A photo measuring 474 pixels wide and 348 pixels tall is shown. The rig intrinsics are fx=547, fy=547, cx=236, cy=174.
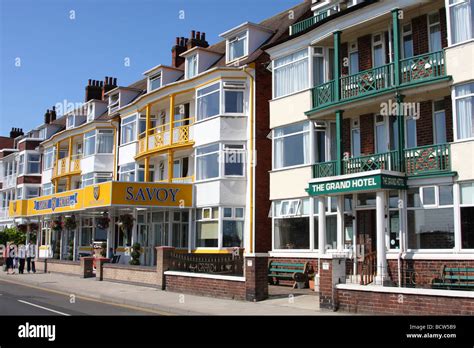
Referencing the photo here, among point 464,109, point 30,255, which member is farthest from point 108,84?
point 464,109

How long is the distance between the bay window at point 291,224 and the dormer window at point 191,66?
9.61m

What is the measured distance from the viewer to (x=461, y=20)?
16.8 metres

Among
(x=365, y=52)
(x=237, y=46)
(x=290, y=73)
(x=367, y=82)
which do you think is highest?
(x=237, y=46)

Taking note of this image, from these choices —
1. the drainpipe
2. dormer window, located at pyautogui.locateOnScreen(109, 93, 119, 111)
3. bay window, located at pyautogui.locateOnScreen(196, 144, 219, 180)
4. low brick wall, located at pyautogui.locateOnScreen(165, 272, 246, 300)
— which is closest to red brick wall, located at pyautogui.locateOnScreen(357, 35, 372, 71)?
the drainpipe

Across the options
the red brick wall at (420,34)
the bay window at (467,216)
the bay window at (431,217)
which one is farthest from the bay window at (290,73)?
the bay window at (467,216)

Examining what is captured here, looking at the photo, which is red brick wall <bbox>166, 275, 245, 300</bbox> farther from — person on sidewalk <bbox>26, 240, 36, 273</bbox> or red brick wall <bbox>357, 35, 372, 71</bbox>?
person on sidewalk <bbox>26, 240, 36, 273</bbox>

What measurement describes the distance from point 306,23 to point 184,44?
15401mm

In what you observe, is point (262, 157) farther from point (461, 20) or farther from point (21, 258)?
point (21, 258)

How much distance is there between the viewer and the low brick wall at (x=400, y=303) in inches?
457

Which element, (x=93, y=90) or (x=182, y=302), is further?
(x=93, y=90)

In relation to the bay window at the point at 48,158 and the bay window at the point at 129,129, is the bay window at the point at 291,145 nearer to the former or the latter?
the bay window at the point at 129,129

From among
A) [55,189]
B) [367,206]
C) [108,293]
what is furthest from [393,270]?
[55,189]

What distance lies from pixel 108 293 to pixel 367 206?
9.64 meters
